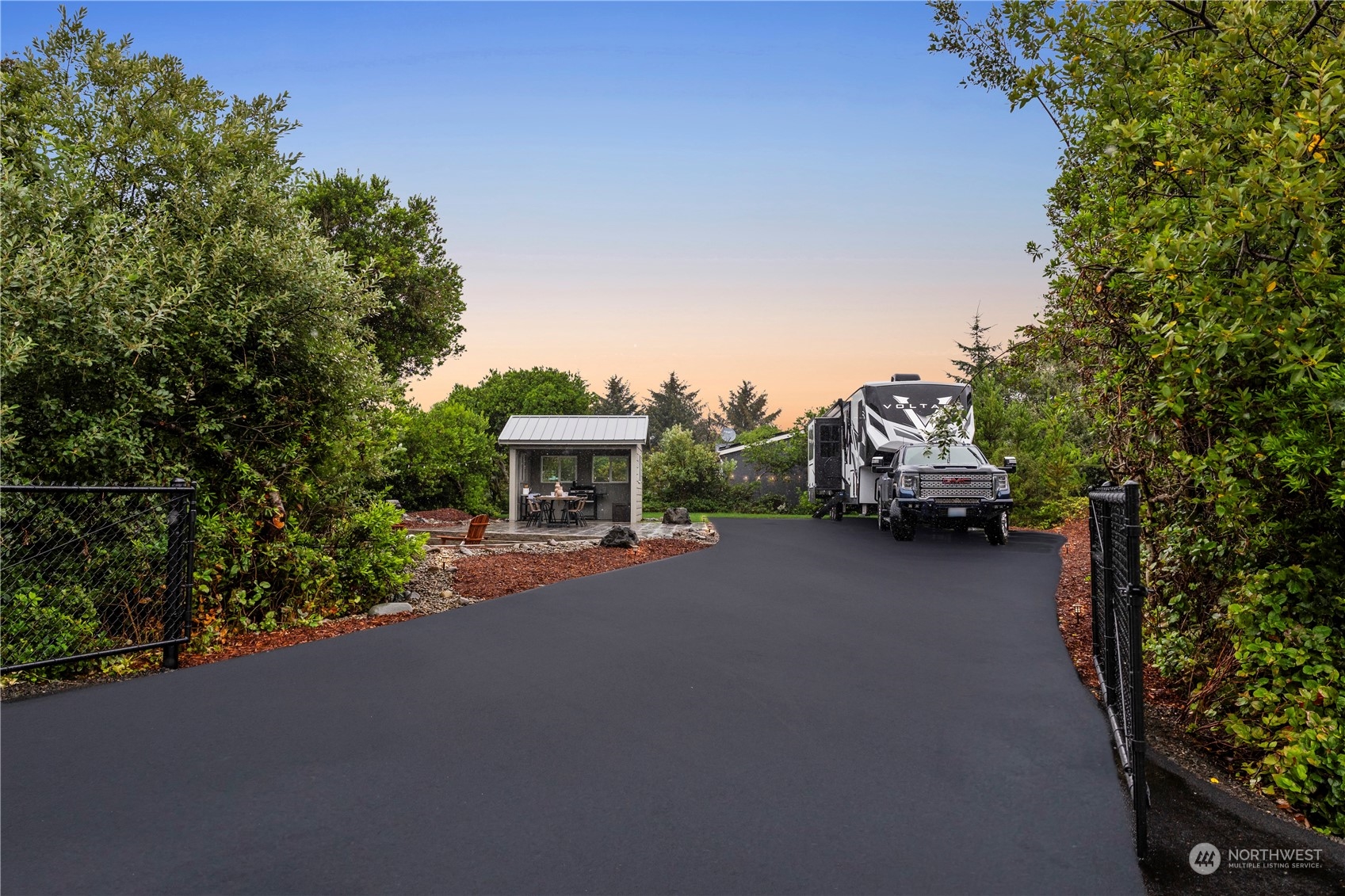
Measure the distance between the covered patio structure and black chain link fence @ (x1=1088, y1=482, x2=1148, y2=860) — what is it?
1727 centimetres

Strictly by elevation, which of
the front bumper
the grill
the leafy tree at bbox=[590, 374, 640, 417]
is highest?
the leafy tree at bbox=[590, 374, 640, 417]

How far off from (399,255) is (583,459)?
831 centimetres

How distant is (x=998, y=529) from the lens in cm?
1448

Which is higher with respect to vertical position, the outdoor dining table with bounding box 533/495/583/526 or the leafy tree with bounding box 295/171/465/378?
the leafy tree with bounding box 295/171/465/378

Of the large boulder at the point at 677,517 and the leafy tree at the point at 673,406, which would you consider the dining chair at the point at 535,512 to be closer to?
the large boulder at the point at 677,517

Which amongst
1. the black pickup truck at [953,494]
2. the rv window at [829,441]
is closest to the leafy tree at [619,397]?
the rv window at [829,441]

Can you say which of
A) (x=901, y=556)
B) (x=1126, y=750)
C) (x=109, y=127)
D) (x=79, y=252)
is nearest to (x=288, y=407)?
(x=79, y=252)

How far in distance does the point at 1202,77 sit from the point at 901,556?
995 cm

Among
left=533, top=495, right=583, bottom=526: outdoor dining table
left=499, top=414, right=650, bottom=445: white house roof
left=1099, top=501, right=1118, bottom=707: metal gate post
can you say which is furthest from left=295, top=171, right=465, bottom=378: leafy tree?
left=1099, top=501, right=1118, bottom=707: metal gate post

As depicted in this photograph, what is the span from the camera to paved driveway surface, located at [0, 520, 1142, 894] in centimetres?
275

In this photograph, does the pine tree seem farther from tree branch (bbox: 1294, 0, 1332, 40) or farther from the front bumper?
tree branch (bbox: 1294, 0, 1332, 40)

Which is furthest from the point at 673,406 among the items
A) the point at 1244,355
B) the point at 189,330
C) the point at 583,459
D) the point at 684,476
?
the point at 1244,355

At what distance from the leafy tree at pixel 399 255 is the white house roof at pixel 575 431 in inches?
132

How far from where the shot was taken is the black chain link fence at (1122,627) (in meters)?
2.80
